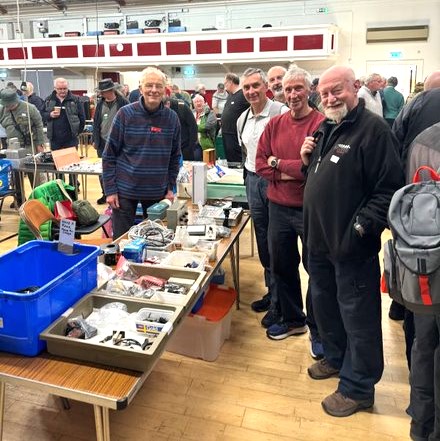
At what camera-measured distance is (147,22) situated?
12.3 metres

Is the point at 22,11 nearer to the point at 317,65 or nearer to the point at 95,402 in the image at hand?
the point at 317,65

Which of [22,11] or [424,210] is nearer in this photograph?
[424,210]

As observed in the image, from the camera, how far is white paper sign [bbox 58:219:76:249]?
1765 mm

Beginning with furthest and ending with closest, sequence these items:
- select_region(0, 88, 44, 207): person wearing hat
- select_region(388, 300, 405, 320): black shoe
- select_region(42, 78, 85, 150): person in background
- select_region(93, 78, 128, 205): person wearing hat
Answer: select_region(42, 78, 85, 150): person in background → select_region(0, 88, 44, 207): person wearing hat → select_region(93, 78, 128, 205): person wearing hat → select_region(388, 300, 405, 320): black shoe

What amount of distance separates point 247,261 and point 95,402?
9.47 ft

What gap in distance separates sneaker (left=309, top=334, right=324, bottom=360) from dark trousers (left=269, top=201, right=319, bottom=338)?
3 centimetres

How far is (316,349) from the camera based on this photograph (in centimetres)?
263

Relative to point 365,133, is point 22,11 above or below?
above

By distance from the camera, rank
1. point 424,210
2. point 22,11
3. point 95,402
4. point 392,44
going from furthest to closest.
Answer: point 22,11, point 392,44, point 424,210, point 95,402

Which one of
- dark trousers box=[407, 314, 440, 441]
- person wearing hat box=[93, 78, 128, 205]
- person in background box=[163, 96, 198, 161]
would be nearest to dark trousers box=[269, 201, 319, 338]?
dark trousers box=[407, 314, 440, 441]

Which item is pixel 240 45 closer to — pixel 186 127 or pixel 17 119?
pixel 186 127

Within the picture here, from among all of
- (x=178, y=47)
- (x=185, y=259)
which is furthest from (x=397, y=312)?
(x=178, y=47)

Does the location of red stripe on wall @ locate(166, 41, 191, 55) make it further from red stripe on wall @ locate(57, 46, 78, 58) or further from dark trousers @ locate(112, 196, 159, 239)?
dark trousers @ locate(112, 196, 159, 239)

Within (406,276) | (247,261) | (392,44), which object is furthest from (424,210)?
(392,44)
